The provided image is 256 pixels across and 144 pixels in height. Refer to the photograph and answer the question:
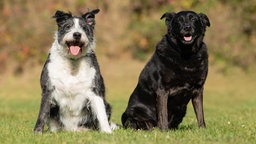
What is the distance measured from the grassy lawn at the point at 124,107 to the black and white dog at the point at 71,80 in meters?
0.44

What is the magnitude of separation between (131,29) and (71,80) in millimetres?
14809

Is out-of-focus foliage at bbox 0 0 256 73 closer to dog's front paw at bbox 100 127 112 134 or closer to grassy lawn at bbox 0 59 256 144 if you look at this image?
grassy lawn at bbox 0 59 256 144

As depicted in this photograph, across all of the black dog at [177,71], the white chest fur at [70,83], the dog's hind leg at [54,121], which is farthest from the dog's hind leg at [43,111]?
the black dog at [177,71]

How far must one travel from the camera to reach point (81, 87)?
940cm

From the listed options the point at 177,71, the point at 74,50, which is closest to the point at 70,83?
the point at 74,50

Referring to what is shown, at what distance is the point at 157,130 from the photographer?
9367 millimetres

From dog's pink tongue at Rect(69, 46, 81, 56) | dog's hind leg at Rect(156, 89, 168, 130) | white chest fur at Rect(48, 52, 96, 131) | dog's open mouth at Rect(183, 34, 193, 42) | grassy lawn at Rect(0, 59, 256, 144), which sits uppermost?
dog's open mouth at Rect(183, 34, 193, 42)

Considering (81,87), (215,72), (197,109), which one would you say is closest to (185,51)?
(197,109)

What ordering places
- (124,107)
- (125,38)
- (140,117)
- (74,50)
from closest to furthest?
(74,50)
(140,117)
(124,107)
(125,38)

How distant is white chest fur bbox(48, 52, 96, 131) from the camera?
931 cm

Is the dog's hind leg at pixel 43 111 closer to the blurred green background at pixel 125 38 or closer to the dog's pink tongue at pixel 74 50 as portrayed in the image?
the dog's pink tongue at pixel 74 50

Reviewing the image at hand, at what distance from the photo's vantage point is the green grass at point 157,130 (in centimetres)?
824

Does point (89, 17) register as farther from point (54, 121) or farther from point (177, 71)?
point (54, 121)

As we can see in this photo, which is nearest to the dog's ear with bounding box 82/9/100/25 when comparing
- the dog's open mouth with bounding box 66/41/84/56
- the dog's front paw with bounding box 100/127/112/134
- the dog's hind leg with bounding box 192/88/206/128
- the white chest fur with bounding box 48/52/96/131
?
the dog's open mouth with bounding box 66/41/84/56
